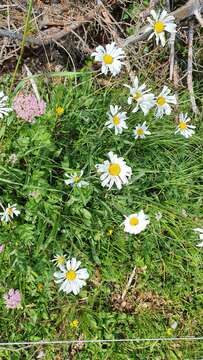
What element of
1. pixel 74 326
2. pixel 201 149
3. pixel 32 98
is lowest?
pixel 74 326

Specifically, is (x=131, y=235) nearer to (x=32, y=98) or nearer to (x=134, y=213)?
(x=134, y=213)

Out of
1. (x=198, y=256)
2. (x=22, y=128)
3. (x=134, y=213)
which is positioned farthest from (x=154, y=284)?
(x=22, y=128)

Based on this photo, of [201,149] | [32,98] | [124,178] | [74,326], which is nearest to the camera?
[124,178]

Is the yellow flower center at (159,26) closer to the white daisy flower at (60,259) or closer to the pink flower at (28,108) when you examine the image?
the pink flower at (28,108)

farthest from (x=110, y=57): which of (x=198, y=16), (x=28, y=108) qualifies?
(x=198, y=16)

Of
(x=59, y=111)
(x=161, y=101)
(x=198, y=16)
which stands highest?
(x=198, y=16)

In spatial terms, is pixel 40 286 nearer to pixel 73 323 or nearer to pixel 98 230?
pixel 73 323

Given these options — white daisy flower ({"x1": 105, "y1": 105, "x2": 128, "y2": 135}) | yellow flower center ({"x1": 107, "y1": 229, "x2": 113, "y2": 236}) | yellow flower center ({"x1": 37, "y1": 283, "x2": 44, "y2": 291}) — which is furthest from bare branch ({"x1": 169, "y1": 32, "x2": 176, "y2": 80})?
yellow flower center ({"x1": 37, "y1": 283, "x2": 44, "y2": 291})
